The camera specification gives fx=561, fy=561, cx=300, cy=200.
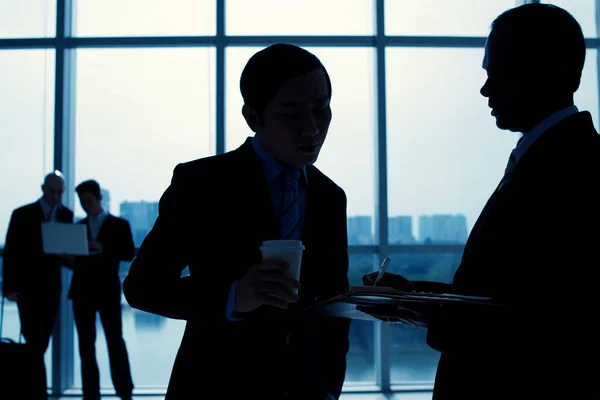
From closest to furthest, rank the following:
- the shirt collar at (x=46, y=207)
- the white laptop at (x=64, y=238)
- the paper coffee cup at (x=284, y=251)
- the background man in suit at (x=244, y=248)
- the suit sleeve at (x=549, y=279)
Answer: the suit sleeve at (x=549, y=279)
the paper coffee cup at (x=284, y=251)
the background man in suit at (x=244, y=248)
the white laptop at (x=64, y=238)
the shirt collar at (x=46, y=207)

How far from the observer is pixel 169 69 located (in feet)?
15.8

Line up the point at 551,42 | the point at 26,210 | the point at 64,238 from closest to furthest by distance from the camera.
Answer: the point at 551,42 < the point at 64,238 < the point at 26,210

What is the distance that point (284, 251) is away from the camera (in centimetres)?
95

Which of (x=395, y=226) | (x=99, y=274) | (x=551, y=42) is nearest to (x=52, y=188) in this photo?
(x=99, y=274)

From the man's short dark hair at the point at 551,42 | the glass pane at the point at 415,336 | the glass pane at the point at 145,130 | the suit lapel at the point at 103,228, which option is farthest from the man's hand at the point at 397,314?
the glass pane at the point at 145,130

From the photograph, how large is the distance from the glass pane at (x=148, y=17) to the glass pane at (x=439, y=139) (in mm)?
1655

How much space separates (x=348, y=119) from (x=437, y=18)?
116 centimetres

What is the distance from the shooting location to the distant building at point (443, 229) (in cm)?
474

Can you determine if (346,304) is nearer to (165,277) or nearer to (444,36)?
(165,277)

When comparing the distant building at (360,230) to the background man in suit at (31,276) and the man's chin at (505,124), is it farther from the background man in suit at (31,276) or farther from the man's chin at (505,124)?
the man's chin at (505,124)

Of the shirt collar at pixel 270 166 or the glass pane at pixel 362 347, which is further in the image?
the glass pane at pixel 362 347

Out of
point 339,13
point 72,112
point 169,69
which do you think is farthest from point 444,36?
point 72,112

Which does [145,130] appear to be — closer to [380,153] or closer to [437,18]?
[380,153]

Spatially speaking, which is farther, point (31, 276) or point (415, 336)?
point (415, 336)
